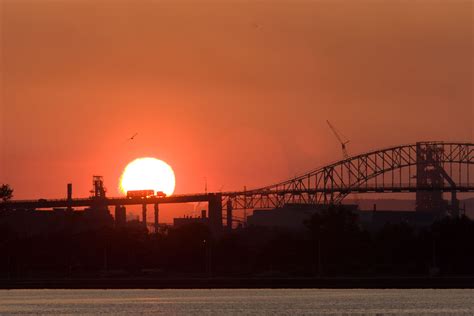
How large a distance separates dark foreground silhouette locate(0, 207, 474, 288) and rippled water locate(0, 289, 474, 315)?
1627 mm

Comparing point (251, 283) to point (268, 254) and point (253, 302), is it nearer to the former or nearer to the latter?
point (253, 302)

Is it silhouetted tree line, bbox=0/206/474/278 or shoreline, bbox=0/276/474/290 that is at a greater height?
silhouetted tree line, bbox=0/206/474/278

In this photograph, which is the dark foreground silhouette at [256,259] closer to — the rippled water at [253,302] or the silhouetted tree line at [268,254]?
the silhouetted tree line at [268,254]

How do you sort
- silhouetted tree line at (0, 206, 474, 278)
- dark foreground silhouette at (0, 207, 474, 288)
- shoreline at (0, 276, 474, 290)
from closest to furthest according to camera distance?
shoreline at (0, 276, 474, 290) → dark foreground silhouette at (0, 207, 474, 288) → silhouetted tree line at (0, 206, 474, 278)

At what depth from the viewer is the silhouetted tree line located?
16300 centimetres

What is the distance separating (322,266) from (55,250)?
39.9 metres

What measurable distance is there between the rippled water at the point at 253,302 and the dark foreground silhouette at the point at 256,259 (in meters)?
1.63

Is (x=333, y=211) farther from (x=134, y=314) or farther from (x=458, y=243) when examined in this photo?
(x=134, y=314)

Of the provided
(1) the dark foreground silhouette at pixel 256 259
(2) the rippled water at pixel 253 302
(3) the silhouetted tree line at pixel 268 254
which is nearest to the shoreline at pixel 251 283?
(1) the dark foreground silhouette at pixel 256 259

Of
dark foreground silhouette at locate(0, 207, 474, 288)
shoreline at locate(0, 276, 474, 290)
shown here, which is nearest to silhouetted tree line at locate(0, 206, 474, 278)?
dark foreground silhouette at locate(0, 207, 474, 288)

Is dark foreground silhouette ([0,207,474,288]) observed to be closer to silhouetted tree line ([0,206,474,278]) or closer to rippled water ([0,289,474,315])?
silhouetted tree line ([0,206,474,278])

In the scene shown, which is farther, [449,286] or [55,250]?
[55,250]

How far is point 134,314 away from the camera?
112m

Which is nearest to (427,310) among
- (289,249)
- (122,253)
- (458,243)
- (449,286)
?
(449,286)
